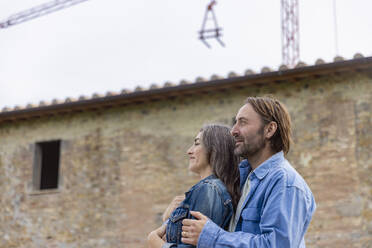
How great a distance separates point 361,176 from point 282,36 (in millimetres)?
12165

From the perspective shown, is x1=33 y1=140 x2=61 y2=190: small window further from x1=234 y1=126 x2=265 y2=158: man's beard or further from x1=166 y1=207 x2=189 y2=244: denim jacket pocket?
x1=234 y1=126 x2=265 y2=158: man's beard

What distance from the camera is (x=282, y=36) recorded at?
2125 cm

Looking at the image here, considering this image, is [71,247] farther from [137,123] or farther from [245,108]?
[245,108]

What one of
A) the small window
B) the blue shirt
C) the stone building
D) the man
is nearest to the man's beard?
the man

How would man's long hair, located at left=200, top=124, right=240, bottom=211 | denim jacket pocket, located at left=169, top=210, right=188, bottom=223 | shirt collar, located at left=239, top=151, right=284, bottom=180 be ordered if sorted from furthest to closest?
man's long hair, located at left=200, top=124, right=240, bottom=211, denim jacket pocket, located at left=169, top=210, right=188, bottom=223, shirt collar, located at left=239, top=151, right=284, bottom=180

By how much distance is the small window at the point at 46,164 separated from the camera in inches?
504

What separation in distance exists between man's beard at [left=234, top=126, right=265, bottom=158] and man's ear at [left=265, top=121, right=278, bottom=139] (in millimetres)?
25

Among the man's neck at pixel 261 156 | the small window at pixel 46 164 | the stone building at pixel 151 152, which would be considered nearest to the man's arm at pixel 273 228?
the man's neck at pixel 261 156

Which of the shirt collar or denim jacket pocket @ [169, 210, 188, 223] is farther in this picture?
denim jacket pocket @ [169, 210, 188, 223]

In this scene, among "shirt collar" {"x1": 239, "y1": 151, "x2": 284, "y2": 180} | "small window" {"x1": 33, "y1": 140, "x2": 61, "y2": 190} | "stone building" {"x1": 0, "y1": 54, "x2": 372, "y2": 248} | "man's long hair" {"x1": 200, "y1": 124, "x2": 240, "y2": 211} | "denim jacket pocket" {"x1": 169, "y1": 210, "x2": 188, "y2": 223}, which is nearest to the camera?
"shirt collar" {"x1": 239, "y1": 151, "x2": 284, "y2": 180}

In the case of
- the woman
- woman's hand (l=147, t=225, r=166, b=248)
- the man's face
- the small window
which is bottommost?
woman's hand (l=147, t=225, r=166, b=248)

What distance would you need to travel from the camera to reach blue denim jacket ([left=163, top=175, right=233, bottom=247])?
2727mm

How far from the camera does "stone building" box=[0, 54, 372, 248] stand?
998cm

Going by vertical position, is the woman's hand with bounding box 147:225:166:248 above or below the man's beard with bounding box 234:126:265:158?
below
